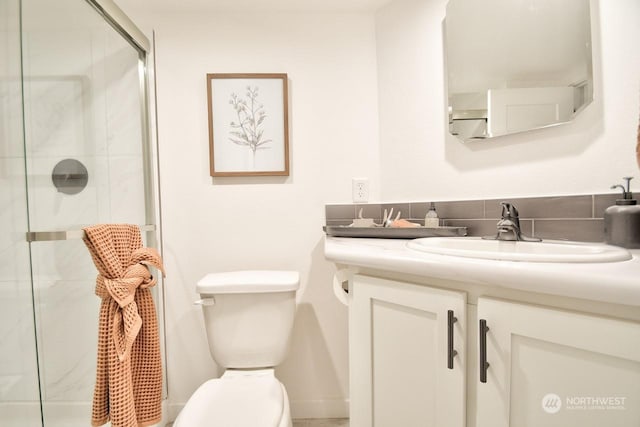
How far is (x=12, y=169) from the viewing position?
77cm

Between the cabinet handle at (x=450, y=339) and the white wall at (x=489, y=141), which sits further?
the white wall at (x=489, y=141)

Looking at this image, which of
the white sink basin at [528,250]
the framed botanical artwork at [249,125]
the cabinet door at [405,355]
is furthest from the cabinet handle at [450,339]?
the framed botanical artwork at [249,125]

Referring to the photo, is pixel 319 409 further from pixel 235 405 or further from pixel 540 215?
pixel 540 215

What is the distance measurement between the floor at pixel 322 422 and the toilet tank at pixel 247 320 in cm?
45

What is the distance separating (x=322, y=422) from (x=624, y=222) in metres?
1.40

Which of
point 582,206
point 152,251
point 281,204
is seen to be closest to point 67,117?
point 152,251

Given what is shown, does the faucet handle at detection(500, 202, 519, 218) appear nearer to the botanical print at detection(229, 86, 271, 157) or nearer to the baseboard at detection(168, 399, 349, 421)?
the botanical print at detection(229, 86, 271, 157)

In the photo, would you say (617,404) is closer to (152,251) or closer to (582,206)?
(582,206)

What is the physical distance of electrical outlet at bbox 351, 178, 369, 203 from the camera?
1353 mm

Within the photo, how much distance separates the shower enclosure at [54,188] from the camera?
2.53 feet

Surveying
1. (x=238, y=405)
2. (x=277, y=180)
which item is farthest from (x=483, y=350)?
(x=277, y=180)

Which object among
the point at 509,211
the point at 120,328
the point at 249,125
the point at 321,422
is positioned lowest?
the point at 321,422

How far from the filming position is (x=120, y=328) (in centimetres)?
83

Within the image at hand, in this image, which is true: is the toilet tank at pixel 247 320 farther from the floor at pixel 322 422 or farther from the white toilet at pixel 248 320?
the floor at pixel 322 422
